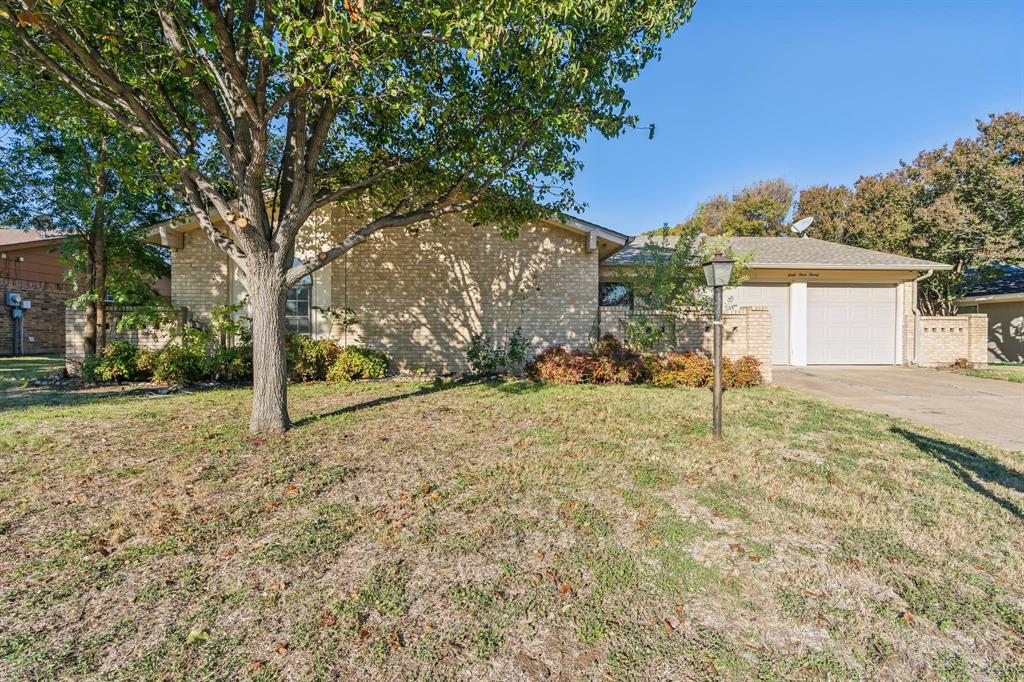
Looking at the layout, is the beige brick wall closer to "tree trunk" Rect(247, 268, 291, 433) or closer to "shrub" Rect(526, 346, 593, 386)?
"shrub" Rect(526, 346, 593, 386)

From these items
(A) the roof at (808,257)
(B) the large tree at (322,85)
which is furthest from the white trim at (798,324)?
(B) the large tree at (322,85)

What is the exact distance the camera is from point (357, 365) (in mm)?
9844

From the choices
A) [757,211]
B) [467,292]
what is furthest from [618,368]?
[757,211]

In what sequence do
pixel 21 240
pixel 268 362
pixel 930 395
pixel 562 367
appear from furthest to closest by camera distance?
1. pixel 21 240
2. pixel 562 367
3. pixel 930 395
4. pixel 268 362

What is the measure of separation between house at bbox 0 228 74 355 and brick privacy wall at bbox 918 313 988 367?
2980cm

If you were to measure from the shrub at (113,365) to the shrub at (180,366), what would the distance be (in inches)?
22.3

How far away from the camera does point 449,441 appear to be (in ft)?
17.7

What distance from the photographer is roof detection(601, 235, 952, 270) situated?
12.6 m

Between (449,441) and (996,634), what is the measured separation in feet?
14.9

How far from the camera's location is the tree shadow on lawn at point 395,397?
6.41 m

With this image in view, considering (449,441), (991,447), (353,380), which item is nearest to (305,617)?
(449,441)

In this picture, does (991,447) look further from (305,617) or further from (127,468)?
(127,468)

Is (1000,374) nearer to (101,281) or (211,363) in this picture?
(211,363)

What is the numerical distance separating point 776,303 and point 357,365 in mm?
12105
